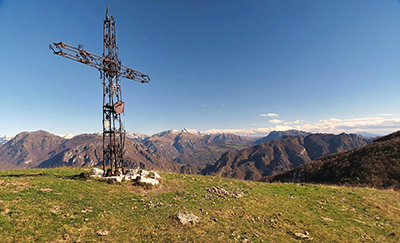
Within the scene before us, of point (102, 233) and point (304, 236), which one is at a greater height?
point (102, 233)

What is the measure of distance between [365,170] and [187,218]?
4966 centimetres

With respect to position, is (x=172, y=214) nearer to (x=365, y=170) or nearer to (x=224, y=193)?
(x=224, y=193)

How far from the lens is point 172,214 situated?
1266cm

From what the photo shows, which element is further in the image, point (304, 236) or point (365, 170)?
point (365, 170)

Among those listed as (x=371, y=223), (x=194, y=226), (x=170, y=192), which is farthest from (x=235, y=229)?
(x=371, y=223)

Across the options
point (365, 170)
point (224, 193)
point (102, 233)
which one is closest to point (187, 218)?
point (102, 233)

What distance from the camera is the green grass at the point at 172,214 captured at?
9430 mm

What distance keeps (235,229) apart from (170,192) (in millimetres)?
8329

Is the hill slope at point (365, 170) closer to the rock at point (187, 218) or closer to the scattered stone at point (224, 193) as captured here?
the scattered stone at point (224, 193)

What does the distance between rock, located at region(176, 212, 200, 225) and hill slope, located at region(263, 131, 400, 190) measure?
40744mm

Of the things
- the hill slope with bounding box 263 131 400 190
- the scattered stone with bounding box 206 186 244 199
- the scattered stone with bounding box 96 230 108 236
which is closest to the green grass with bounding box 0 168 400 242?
the scattered stone with bounding box 96 230 108 236

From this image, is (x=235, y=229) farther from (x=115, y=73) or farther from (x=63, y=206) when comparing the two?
(x=115, y=73)

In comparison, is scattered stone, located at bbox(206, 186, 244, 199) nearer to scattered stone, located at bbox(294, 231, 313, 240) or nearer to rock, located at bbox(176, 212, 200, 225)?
rock, located at bbox(176, 212, 200, 225)

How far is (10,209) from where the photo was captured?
396 inches
